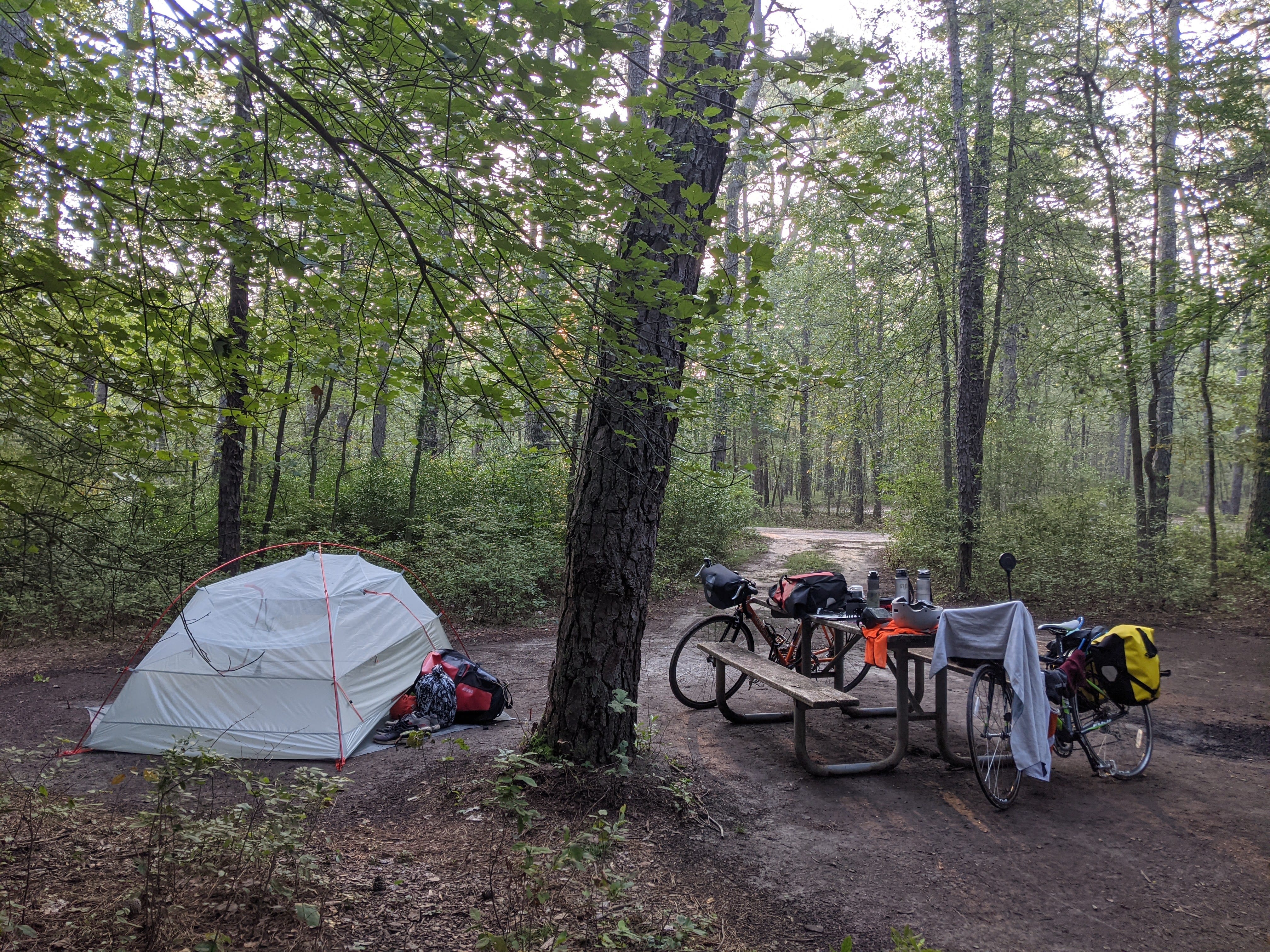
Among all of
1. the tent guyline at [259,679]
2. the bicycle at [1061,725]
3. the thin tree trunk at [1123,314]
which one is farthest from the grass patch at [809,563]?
the tent guyline at [259,679]

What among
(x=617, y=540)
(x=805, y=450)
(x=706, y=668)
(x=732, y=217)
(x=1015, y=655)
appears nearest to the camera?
(x=617, y=540)

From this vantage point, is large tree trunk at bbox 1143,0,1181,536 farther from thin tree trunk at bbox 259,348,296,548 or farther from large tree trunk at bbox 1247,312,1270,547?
thin tree trunk at bbox 259,348,296,548

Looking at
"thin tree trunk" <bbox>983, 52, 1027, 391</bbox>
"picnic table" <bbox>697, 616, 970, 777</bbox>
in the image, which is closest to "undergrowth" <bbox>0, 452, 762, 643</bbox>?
"picnic table" <bbox>697, 616, 970, 777</bbox>

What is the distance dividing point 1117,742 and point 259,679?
6.57 meters

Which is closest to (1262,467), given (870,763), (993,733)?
(993,733)

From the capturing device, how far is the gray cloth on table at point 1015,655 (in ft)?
13.4

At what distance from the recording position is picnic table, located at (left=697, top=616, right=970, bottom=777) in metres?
4.42

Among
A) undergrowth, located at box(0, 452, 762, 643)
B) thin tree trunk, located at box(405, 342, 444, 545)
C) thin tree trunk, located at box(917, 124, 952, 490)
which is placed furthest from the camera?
thin tree trunk, located at box(917, 124, 952, 490)

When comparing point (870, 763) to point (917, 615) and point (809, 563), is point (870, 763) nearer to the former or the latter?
point (917, 615)

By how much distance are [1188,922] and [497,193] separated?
4396mm

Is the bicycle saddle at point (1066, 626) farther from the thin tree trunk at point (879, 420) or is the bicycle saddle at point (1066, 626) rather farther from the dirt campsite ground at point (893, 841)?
the thin tree trunk at point (879, 420)

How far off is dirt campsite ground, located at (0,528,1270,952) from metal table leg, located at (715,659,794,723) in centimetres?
7

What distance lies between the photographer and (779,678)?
184 inches

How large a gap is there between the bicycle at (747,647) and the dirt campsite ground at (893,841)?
11.1 inches
